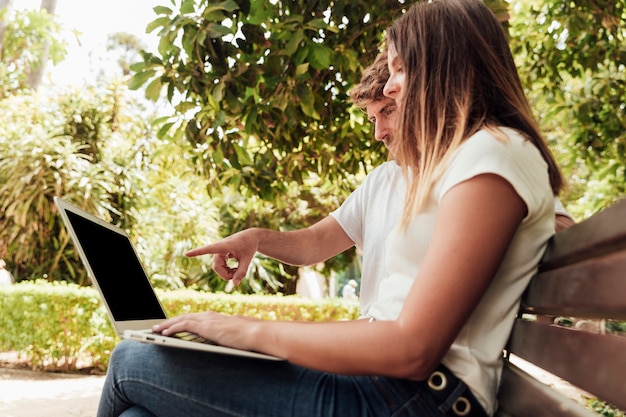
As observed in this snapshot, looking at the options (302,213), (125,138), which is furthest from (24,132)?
(302,213)

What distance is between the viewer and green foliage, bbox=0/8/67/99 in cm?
1425

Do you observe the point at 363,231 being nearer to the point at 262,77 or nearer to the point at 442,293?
the point at 442,293

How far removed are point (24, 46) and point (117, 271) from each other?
1428 centimetres

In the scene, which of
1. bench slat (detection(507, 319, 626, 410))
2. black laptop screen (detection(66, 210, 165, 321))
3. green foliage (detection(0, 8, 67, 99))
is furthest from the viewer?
green foliage (detection(0, 8, 67, 99))

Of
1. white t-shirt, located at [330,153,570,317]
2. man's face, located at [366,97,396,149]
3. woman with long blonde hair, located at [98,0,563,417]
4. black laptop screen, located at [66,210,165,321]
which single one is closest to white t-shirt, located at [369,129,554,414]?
Result: woman with long blonde hair, located at [98,0,563,417]

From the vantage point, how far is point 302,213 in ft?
47.4

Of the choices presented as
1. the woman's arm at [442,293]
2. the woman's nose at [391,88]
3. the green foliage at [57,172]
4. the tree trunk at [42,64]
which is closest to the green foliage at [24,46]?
the tree trunk at [42,64]

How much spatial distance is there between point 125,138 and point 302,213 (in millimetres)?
4098

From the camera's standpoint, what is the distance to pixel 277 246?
7.88 ft

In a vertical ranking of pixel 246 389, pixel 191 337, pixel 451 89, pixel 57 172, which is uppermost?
pixel 451 89

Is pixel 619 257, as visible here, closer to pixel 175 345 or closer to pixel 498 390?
pixel 498 390

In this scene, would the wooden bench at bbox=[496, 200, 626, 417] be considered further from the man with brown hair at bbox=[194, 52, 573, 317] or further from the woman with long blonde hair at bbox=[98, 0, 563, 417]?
the man with brown hair at bbox=[194, 52, 573, 317]

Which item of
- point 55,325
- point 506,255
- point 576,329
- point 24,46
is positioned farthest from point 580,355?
point 24,46

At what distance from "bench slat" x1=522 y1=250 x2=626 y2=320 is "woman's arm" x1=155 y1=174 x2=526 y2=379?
12 cm
